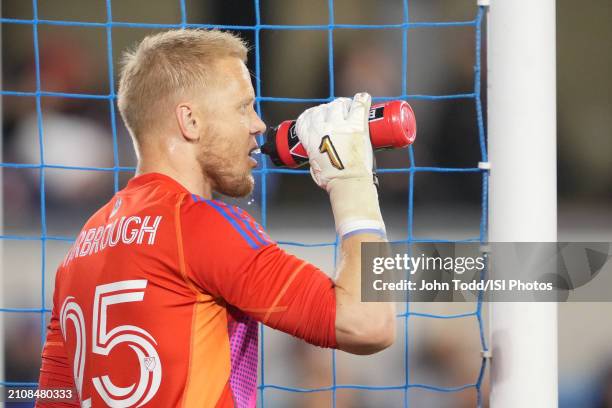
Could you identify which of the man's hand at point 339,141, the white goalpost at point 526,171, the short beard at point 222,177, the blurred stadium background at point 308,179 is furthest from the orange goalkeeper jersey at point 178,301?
the blurred stadium background at point 308,179

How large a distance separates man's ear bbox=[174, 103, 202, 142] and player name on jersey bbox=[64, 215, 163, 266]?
0.69 feet

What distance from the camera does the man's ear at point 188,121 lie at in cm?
186

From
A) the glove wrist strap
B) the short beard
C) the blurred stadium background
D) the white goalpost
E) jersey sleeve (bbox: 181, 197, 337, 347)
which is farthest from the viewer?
the blurred stadium background

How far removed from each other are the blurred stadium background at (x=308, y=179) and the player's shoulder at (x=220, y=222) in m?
2.49

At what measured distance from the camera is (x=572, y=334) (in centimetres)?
498

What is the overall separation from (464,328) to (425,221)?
850 mm

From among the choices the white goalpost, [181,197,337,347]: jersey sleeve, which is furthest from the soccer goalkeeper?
the white goalpost

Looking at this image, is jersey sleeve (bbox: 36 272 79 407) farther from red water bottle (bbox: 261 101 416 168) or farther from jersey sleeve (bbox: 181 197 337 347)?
red water bottle (bbox: 261 101 416 168)

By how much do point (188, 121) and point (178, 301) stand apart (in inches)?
15.9

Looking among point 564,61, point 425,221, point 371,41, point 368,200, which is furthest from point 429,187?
point 368,200

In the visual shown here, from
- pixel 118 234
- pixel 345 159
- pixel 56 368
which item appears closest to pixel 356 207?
pixel 345 159

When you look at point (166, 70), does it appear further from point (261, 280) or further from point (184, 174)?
point (261, 280)

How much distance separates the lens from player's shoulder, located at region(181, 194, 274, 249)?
5.62 ft

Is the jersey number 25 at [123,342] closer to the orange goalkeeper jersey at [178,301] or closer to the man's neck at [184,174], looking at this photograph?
the orange goalkeeper jersey at [178,301]
